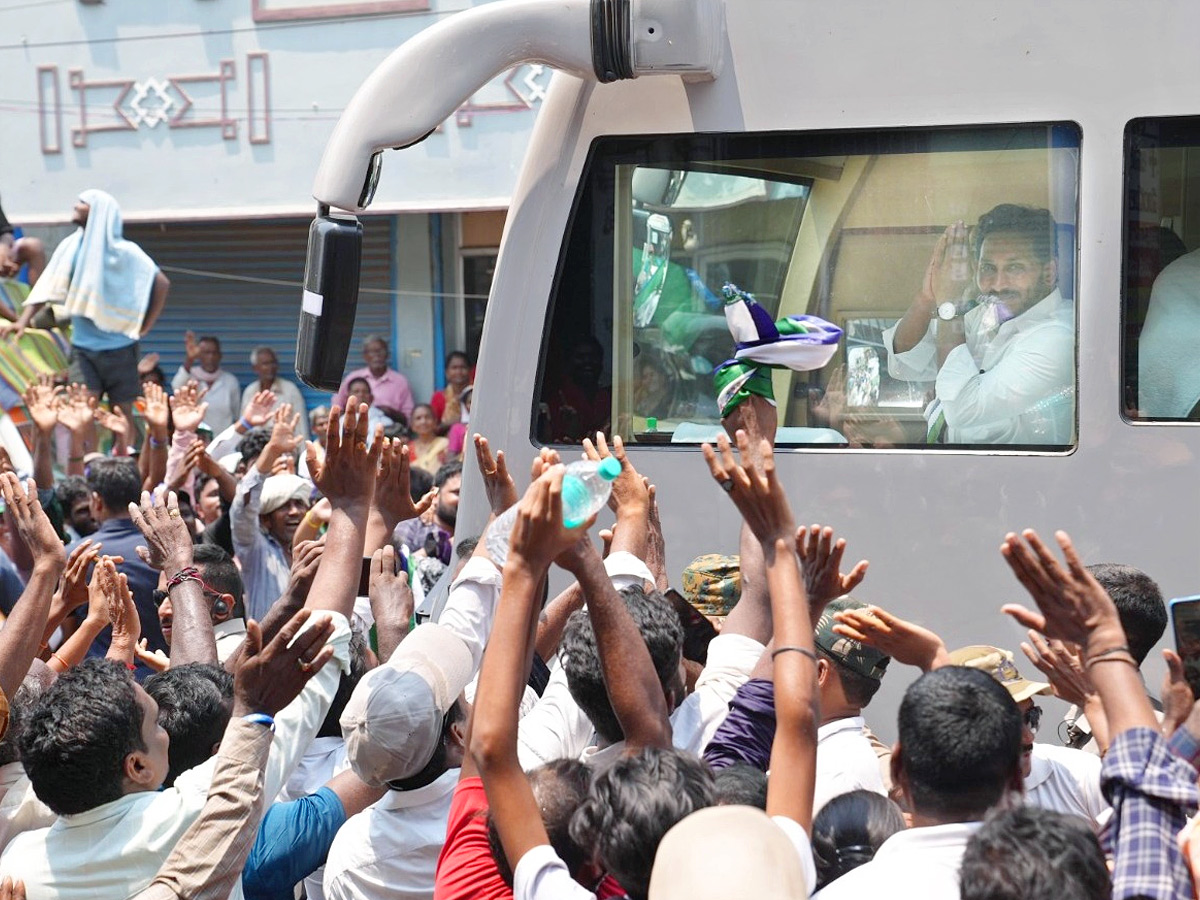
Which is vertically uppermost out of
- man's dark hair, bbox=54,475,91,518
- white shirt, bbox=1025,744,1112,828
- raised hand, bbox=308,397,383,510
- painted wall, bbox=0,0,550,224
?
painted wall, bbox=0,0,550,224

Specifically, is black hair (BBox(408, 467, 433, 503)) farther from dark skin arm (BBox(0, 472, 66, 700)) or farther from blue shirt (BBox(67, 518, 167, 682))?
dark skin arm (BBox(0, 472, 66, 700))

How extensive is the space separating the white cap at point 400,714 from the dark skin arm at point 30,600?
91cm

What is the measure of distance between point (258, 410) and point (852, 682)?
5325 mm

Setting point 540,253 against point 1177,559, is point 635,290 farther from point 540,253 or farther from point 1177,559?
point 1177,559

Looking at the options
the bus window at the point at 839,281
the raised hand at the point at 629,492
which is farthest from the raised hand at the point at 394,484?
the raised hand at the point at 629,492

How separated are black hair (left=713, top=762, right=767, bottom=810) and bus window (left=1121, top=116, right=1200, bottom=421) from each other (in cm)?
180

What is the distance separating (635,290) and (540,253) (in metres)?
0.31

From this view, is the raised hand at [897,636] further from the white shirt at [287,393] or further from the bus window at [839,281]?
the white shirt at [287,393]

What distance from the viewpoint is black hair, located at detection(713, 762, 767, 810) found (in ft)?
8.71

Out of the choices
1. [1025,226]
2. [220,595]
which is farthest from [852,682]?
[220,595]

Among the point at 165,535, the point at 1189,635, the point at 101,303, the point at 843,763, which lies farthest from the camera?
the point at 101,303

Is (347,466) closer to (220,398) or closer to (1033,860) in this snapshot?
(1033,860)

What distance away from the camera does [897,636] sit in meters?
2.87

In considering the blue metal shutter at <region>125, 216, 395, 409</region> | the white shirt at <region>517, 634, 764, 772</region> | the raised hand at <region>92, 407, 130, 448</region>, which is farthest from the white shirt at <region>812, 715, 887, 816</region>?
the blue metal shutter at <region>125, 216, 395, 409</region>
